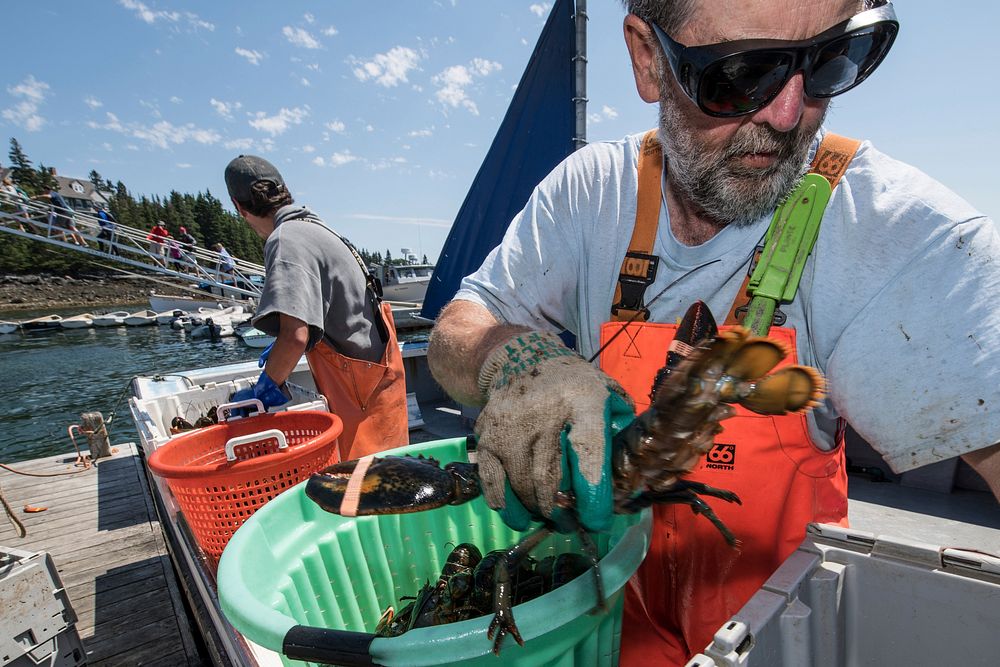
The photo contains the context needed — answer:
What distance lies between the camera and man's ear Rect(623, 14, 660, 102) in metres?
1.56

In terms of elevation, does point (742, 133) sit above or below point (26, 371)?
above

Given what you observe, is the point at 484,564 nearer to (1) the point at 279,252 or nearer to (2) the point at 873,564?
(2) the point at 873,564

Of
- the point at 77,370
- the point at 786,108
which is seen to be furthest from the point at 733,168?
the point at 77,370

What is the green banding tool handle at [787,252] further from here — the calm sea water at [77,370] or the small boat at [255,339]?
the small boat at [255,339]

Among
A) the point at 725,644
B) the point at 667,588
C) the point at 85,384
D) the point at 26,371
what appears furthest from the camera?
the point at 26,371

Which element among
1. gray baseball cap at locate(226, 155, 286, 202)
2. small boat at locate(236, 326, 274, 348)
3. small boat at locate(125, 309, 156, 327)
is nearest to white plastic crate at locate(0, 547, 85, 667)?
gray baseball cap at locate(226, 155, 286, 202)

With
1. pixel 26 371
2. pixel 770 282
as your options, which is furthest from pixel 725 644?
pixel 26 371

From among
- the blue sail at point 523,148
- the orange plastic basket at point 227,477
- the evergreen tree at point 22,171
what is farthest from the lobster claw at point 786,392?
the evergreen tree at point 22,171

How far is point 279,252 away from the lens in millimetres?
2588

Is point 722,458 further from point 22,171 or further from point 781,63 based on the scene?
point 22,171

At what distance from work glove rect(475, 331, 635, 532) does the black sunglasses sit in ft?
2.91

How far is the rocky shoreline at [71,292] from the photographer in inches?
1649

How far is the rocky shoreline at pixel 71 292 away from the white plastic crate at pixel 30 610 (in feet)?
154

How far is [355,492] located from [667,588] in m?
1.14
